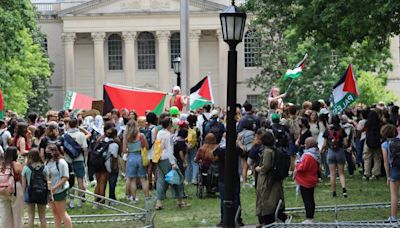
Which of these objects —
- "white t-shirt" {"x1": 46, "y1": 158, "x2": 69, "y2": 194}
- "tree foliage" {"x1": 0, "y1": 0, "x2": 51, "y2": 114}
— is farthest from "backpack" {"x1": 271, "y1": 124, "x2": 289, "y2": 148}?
"tree foliage" {"x1": 0, "y1": 0, "x2": 51, "y2": 114}

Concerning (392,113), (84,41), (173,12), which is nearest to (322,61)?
(173,12)

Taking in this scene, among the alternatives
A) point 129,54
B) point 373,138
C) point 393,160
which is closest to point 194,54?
point 129,54

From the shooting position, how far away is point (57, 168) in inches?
550

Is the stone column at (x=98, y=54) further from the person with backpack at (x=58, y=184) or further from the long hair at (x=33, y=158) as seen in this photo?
the long hair at (x=33, y=158)

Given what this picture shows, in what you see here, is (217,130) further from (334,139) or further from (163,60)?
(163,60)

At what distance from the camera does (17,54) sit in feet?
127

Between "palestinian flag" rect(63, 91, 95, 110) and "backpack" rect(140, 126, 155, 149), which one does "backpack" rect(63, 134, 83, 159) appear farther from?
"palestinian flag" rect(63, 91, 95, 110)

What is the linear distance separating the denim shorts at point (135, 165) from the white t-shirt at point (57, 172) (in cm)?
365

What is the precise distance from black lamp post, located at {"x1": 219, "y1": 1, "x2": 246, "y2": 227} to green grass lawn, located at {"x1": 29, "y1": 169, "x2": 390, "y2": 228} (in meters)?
2.59

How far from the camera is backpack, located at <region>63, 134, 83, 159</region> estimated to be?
1738cm

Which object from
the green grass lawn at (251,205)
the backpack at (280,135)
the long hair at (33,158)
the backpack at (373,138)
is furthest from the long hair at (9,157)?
the backpack at (373,138)

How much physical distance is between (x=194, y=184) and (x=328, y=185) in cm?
323

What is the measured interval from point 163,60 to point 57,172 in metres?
58.9

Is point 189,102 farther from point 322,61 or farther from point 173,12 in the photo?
point 173,12
